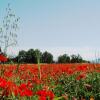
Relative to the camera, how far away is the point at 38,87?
150 inches

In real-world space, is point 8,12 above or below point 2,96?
above

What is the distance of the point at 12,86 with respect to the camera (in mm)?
2705

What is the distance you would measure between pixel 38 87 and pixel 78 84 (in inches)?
98.6

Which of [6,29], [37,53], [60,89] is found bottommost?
[60,89]

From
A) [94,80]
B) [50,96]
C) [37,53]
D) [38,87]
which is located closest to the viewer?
[50,96]

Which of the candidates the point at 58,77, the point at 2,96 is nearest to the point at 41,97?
the point at 2,96

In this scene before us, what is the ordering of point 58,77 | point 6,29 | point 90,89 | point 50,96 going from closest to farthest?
1. point 50,96
2. point 6,29
3. point 90,89
4. point 58,77

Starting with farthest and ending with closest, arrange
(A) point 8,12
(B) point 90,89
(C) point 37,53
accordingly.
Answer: (B) point 90,89 → (A) point 8,12 → (C) point 37,53

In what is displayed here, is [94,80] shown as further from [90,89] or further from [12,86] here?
[12,86]

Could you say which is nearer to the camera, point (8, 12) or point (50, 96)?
point (50, 96)

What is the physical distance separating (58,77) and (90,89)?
2.69 meters

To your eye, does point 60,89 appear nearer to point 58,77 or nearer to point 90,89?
point 90,89

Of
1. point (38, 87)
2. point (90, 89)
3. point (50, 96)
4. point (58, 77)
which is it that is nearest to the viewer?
point (50, 96)

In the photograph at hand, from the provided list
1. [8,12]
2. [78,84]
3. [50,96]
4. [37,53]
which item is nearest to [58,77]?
[78,84]
